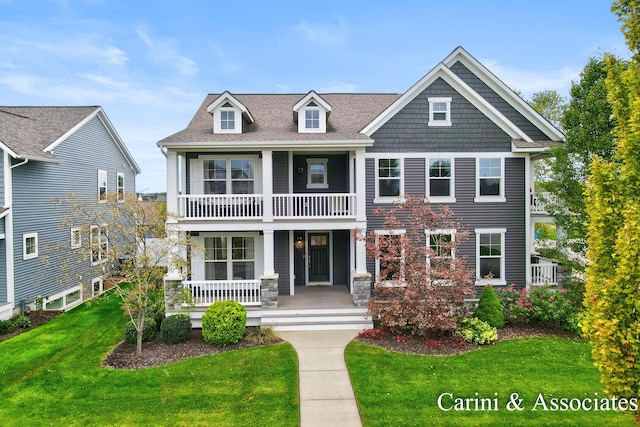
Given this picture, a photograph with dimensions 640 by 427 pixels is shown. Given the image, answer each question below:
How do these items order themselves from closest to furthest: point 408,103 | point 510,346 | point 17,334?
1. point 510,346
2. point 17,334
3. point 408,103

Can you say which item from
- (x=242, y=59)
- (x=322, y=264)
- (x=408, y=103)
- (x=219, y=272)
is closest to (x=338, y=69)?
(x=242, y=59)

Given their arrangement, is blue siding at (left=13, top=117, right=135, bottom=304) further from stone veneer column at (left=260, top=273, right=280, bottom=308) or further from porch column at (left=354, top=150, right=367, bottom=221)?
porch column at (left=354, top=150, right=367, bottom=221)

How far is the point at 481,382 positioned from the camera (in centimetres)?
816

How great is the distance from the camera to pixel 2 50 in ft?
63.1

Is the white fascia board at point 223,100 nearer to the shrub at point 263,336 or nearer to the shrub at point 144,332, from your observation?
the shrub at point 144,332

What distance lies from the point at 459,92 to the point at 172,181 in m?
11.2

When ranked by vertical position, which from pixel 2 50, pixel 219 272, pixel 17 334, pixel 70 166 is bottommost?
pixel 17 334

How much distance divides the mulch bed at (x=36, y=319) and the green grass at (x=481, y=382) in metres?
11.2

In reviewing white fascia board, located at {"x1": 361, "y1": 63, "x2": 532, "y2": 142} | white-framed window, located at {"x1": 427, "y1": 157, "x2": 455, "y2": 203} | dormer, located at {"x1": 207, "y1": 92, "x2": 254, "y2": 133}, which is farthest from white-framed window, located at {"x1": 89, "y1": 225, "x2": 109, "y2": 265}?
white-framed window, located at {"x1": 427, "y1": 157, "x2": 455, "y2": 203}

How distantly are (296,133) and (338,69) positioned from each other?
12.0 m

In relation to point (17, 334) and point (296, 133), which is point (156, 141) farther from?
point (17, 334)

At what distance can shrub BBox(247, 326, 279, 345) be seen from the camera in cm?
1051

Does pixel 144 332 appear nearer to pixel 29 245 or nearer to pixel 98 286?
pixel 29 245

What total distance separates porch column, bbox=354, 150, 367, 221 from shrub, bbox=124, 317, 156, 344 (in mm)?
7585
